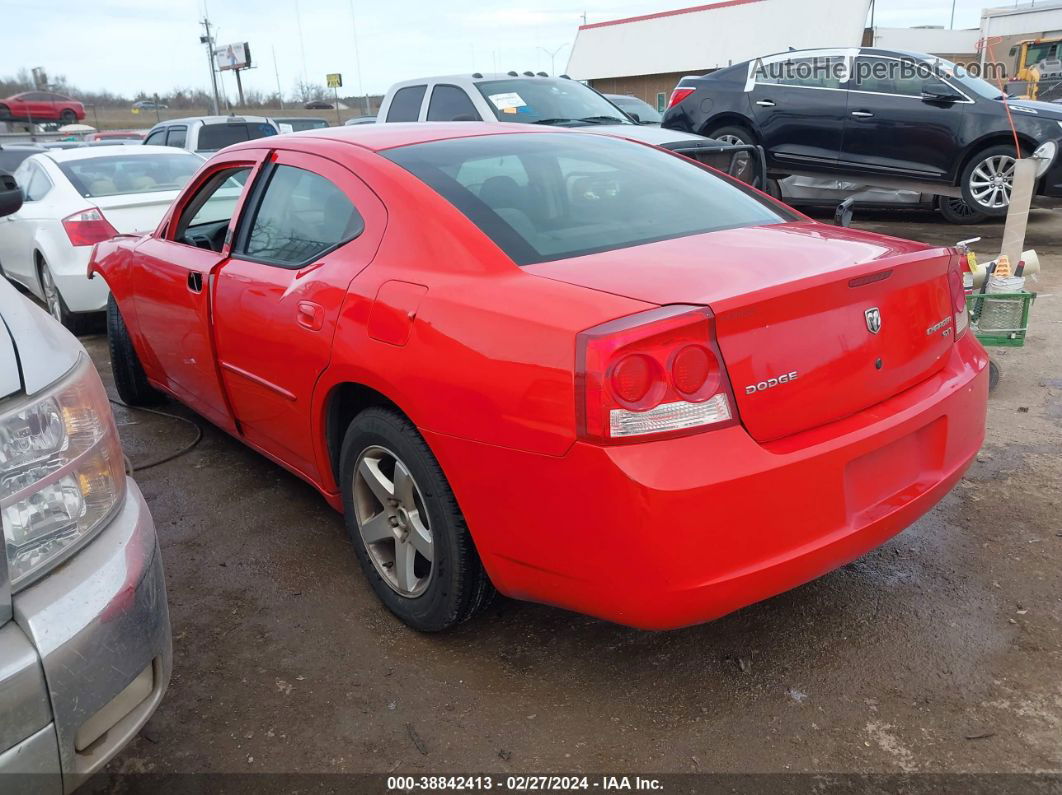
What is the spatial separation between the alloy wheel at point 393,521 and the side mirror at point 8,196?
4.14ft

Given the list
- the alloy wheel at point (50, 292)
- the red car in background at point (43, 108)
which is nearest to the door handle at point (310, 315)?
the alloy wheel at point (50, 292)

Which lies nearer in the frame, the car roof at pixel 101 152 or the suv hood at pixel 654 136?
the suv hood at pixel 654 136

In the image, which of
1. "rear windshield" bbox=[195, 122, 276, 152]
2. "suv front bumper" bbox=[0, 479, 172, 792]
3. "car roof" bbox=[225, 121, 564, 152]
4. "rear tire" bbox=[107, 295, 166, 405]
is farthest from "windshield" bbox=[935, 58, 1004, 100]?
"suv front bumper" bbox=[0, 479, 172, 792]

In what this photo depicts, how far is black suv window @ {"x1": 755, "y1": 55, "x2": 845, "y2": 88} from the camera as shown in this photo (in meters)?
9.53

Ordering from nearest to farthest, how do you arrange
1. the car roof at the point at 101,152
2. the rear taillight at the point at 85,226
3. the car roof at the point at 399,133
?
the car roof at the point at 399,133, the rear taillight at the point at 85,226, the car roof at the point at 101,152

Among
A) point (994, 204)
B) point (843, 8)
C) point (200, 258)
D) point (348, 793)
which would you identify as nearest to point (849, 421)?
point (348, 793)

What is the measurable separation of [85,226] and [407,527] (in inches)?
200

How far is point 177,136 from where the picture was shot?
1303cm

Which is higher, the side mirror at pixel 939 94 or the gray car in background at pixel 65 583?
the side mirror at pixel 939 94

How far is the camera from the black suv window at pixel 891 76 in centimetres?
909

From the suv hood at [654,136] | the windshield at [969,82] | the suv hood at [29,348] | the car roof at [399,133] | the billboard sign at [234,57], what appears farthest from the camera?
the billboard sign at [234,57]

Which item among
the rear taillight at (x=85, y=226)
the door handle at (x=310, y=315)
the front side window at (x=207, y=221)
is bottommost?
the rear taillight at (x=85, y=226)

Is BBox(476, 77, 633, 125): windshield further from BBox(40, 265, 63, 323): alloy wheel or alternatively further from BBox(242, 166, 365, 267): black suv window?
BBox(242, 166, 365, 267): black suv window

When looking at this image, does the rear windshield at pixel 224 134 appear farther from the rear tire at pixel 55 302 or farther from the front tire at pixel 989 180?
the front tire at pixel 989 180
